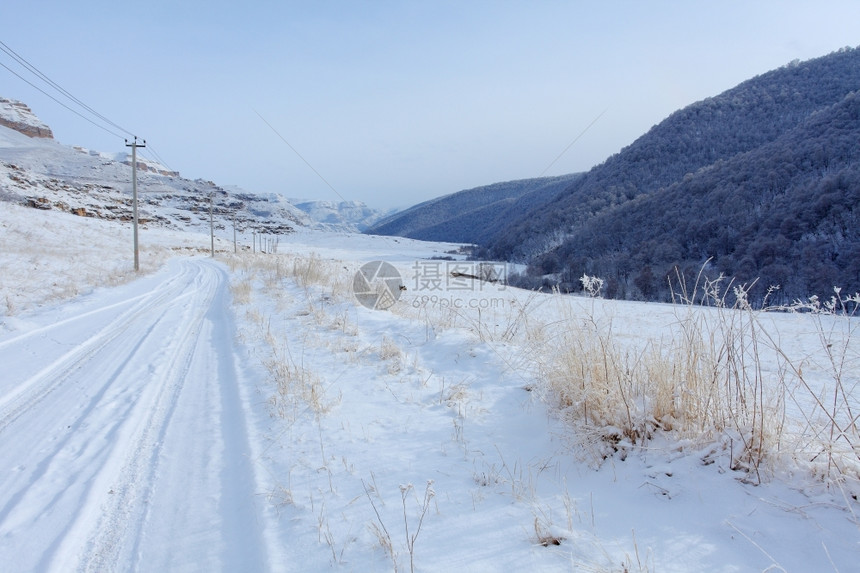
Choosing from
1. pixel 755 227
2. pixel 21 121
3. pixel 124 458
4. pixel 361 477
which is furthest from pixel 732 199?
pixel 21 121

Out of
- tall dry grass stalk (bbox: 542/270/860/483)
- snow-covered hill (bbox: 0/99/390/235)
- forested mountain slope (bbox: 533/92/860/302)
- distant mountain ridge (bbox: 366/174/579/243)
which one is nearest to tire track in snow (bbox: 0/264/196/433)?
tall dry grass stalk (bbox: 542/270/860/483)

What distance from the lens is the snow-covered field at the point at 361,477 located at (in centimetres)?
189

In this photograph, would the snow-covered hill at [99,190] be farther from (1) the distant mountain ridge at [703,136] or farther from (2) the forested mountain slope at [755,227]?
(2) the forested mountain slope at [755,227]

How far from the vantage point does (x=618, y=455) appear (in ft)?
8.47

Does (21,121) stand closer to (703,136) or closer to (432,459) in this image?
(432,459)

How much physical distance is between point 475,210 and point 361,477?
149 m

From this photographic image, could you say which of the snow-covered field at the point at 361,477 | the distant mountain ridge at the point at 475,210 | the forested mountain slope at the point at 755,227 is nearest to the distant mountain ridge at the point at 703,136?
the forested mountain slope at the point at 755,227

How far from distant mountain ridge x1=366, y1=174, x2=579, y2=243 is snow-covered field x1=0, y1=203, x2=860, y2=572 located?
108986 mm

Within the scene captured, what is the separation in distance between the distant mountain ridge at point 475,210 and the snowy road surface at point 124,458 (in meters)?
109

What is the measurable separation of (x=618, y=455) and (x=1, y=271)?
16.6 meters

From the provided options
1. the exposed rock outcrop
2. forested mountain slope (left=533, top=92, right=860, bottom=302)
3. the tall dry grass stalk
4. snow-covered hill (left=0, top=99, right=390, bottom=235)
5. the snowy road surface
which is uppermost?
the exposed rock outcrop

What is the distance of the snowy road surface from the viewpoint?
208cm

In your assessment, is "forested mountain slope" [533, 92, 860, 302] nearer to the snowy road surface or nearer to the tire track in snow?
the snowy road surface

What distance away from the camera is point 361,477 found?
2611 millimetres
